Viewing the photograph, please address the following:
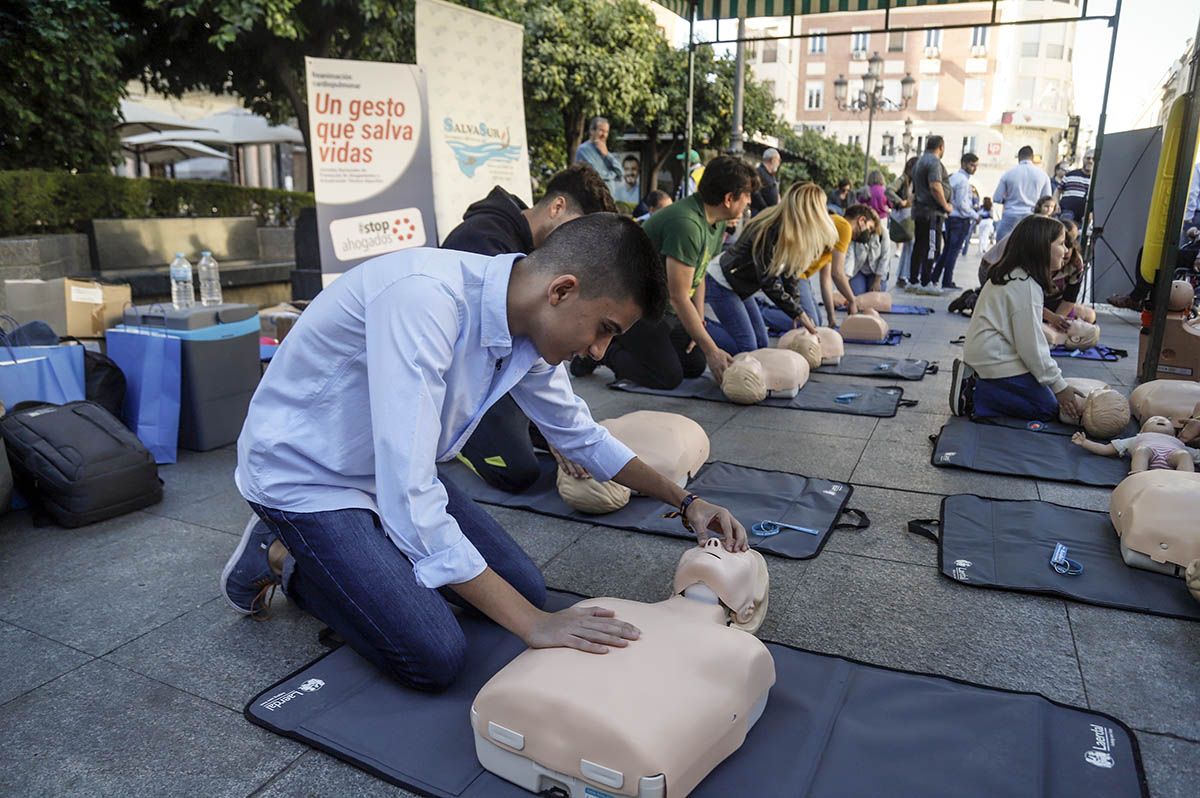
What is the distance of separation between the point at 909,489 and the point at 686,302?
1601 mm

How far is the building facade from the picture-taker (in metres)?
50.8

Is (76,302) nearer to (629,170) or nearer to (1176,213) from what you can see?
(1176,213)

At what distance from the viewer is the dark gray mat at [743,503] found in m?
3.00

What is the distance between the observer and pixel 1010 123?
5253 centimetres

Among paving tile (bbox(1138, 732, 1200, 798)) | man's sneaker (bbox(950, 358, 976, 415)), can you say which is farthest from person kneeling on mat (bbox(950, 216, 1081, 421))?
paving tile (bbox(1138, 732, 1200, 798))

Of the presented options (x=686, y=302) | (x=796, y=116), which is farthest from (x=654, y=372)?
(x=796, y=116)

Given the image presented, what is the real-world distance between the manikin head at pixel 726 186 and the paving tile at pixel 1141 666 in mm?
2817

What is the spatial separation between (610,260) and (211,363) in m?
2.95

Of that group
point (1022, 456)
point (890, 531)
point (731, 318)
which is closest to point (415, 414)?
point (890, 531)

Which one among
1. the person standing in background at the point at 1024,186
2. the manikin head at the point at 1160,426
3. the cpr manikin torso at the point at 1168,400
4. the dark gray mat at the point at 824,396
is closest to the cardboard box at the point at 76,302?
the dark gray mat at the point at 824,396

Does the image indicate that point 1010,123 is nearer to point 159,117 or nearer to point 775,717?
point 159,117

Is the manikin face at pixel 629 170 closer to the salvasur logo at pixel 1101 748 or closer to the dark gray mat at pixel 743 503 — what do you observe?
the dark gray mat at pixel 743 503

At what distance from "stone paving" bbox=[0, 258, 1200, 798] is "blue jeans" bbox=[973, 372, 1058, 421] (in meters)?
1.00

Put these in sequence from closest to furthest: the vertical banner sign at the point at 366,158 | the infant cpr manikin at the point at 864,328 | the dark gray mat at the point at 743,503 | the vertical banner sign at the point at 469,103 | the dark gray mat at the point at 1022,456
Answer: the dark gray mat at the point at 743,503
the dark gray mat at the point at 1022,456
the vertical banner sign at the point at 366,158
the vertical banner sign at the point at 469,103
the infant cpr manikin at the point at 864,328
